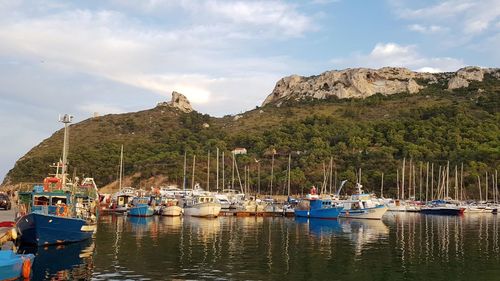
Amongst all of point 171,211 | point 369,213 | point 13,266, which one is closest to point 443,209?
point 369,213

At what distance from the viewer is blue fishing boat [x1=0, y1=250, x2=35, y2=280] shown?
21.2 m

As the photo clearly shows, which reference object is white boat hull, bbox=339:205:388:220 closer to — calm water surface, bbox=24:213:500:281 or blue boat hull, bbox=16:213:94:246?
calm water surface, bbox=24:213:500:281

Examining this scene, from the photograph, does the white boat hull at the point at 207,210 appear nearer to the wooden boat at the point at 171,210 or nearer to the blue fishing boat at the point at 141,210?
the wooden boat at the point at 171,210

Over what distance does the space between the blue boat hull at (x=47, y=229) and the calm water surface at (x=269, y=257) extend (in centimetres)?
86

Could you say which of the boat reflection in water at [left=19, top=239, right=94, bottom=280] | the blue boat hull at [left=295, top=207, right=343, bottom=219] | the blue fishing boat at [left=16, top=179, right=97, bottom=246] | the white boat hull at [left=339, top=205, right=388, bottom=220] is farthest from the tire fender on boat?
the white boat hull at [left=339, top=205, right=388, bottom=220]

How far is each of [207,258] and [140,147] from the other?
115381 mm

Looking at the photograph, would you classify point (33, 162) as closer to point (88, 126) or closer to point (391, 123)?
point (88, 126)

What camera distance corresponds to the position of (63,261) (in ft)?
93.4

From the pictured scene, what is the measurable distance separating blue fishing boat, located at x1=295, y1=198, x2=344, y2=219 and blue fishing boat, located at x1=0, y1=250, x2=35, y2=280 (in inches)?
2117

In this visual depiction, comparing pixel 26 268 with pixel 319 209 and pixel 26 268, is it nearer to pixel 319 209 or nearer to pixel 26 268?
pixel 26 268

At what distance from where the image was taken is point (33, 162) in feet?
412

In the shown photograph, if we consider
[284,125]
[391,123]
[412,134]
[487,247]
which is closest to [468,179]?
[412,134]

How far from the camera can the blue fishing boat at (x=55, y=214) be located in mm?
32219

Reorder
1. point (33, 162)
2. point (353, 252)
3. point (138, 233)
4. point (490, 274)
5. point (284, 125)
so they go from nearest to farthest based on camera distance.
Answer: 1. point (490, 274)
2. point (353, 252)
3. point (138, 233)
4. point (33, 162)
5. point (284, 125)
